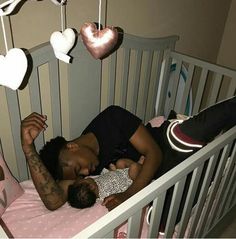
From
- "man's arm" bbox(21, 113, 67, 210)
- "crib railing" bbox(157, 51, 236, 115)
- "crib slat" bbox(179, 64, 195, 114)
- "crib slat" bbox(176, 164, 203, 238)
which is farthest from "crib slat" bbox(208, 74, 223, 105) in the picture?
"man's arm" bbox(21, 113, 67, 210)

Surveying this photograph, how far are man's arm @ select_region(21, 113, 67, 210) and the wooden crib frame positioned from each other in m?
0.06

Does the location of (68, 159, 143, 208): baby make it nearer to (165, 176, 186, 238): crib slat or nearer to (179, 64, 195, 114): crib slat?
(165, 176, 186, 238): crib slat

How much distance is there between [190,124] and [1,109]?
0.74 metres

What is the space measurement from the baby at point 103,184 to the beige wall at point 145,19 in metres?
0.59

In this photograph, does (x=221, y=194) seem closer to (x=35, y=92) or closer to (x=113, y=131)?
(x=113, y=131)

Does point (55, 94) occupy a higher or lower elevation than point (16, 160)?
higher

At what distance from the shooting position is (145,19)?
1.51 m

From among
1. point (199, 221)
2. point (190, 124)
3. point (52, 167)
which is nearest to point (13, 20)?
point (52, 167)

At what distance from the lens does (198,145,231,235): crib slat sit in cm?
106

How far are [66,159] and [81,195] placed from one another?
16 centimetres

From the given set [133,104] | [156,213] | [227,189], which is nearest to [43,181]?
[156,213]

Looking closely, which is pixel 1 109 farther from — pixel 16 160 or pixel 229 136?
pixel 229 136

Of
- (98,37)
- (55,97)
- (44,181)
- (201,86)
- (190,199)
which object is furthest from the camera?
(201,86)

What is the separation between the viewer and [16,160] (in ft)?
4.18
